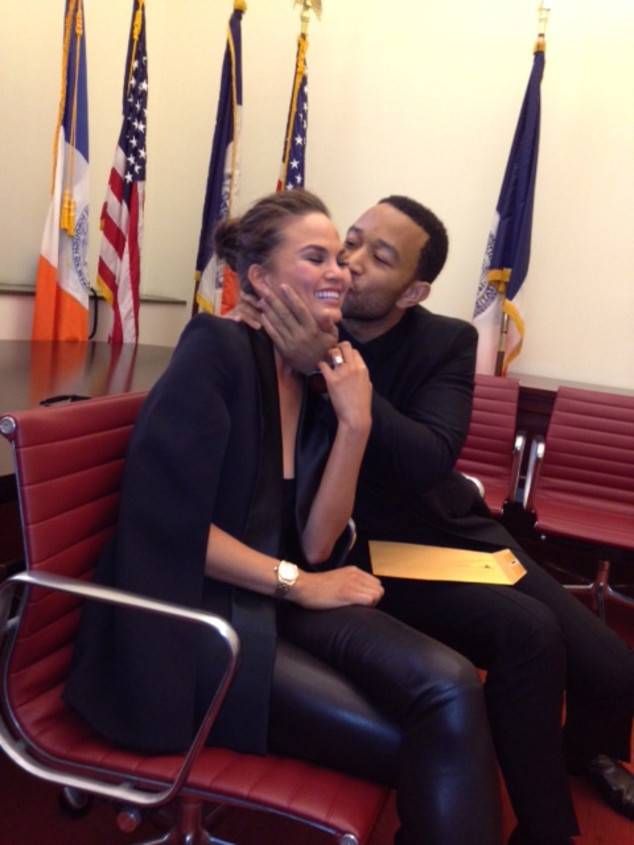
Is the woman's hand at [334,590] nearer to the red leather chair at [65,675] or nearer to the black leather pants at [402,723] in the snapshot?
the black leather pants at [402,723]

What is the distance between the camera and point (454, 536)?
5.49ft

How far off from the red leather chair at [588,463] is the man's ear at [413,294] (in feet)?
4.96

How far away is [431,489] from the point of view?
169 cm

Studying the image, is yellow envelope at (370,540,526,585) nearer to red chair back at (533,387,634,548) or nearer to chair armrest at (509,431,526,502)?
red chair back at (533,387,634,548)

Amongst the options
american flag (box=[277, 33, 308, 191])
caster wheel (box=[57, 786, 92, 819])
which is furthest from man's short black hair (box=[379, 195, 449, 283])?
american flag (box=[277, 33, 308, 191])

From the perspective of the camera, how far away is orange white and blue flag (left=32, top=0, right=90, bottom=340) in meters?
3.22

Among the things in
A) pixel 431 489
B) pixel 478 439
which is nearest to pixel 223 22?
pixel 478 439

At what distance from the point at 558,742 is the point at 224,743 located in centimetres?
67

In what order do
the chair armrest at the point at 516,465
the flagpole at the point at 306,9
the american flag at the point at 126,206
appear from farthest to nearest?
the flagpole at the point at 306,9 → the american flag at the point at 126,206 → the chair armrest at the point at 516,465

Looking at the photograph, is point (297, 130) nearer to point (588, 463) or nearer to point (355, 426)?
point (588, 463)

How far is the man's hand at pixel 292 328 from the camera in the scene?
134cm

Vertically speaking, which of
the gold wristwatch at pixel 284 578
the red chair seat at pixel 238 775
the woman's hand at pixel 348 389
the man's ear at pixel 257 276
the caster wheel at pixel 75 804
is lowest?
the caster wheel at pixel 75 804

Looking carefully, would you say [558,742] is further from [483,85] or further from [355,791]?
[483,85]

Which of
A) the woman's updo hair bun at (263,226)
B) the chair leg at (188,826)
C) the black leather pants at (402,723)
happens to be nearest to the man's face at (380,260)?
the woman's updo hair bun at (263,226)
